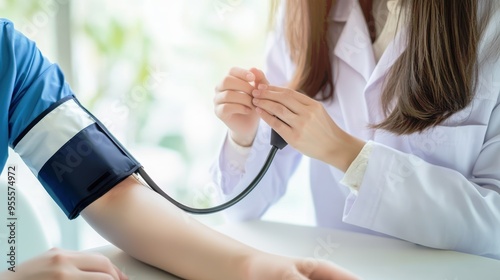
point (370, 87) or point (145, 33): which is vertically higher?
point (145, 33)

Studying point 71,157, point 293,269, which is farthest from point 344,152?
point 71,157

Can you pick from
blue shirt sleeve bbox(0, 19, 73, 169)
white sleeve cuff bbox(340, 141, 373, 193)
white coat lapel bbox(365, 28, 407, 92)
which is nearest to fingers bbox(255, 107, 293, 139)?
white sleeve cuff bbox(340, 141, 373, 193)

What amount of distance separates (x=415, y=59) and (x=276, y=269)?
520 mm

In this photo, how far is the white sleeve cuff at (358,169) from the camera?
37.9 inches

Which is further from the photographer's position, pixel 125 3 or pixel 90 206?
pixel 125 3

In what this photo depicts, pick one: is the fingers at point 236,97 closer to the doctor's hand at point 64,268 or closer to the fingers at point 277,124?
the fingers at point 277,124

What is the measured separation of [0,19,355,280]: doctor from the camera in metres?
0.75

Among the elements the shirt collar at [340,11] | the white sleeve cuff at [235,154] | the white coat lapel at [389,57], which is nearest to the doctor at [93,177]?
the white sleeve cuff at [235,154]

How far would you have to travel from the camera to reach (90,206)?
0.82 m

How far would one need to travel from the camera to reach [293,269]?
0.69m

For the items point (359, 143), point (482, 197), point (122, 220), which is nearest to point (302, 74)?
point (359, 143)

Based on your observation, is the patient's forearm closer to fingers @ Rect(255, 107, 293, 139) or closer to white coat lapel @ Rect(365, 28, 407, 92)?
fingers @ Rect(255, 107, 293, 139)

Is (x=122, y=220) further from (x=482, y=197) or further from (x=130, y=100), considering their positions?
(x=130, y=100)

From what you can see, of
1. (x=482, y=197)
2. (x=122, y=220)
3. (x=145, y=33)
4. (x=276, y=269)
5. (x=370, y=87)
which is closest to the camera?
(x=276, y=269)
